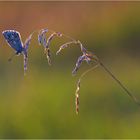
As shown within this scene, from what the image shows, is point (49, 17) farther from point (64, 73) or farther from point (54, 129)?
point (54, 129)

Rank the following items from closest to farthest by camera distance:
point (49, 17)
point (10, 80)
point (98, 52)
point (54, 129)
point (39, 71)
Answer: point (54, 129) → point (10, 80) → point (39, 71) → point (98, 52) → point (49, 17)

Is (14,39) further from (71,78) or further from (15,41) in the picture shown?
(71,78)

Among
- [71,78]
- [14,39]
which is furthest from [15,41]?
[71,78]

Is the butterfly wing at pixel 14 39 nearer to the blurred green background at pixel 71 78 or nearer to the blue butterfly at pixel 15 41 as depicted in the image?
the blue butterfly at pixel 15 41

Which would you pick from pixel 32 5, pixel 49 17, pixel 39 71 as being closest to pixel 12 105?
pixel 39 71

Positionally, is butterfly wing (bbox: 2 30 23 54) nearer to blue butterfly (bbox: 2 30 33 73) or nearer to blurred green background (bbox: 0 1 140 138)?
blue butterfly (bbox: 2 30 33 73)

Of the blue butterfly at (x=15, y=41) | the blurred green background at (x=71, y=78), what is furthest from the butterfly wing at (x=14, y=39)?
the blurred green background at (x=71, y=78)
